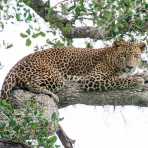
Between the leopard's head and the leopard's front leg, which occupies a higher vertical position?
the leopard's head

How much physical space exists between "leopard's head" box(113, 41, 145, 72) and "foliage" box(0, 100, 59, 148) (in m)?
2.78

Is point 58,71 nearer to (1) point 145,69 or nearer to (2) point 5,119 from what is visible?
(1) point 145,69

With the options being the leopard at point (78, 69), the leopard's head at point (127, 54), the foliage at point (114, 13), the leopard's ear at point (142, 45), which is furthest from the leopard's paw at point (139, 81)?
the leopard's ear at point (142, 45)

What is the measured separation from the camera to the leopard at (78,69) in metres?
11.1

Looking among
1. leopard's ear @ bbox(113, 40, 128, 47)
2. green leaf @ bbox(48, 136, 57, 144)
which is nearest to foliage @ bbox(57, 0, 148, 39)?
leopard's ear @ bbox(113, 40, 128, 47)

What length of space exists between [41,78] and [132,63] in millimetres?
1360

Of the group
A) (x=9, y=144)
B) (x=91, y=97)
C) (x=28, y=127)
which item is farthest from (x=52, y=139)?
(x=91, y=97)

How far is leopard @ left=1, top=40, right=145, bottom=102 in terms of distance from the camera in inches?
436

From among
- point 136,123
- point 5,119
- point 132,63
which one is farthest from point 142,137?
point 5,119

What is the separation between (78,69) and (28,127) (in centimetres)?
275

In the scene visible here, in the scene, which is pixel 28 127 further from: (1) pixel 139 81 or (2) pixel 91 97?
(1) pixel 139 81

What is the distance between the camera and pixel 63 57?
39.0 feet

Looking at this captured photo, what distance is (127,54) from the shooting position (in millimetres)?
12195

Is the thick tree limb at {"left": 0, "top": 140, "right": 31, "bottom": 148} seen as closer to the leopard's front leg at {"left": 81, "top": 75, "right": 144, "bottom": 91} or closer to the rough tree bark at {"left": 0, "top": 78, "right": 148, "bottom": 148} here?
the rough tree bark at {"left": 0, "top": 78, "right": 148, "bottom": 148}
